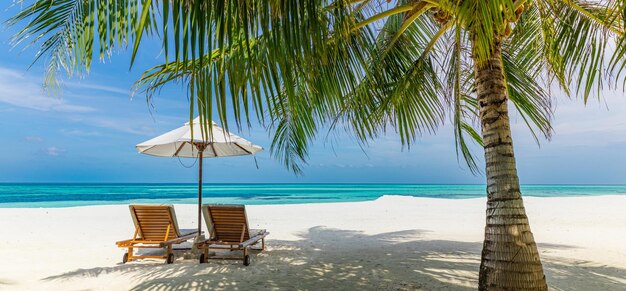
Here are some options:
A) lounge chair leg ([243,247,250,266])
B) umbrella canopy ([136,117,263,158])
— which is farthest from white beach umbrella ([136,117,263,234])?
lounge chair leg ([243,247,250,266])

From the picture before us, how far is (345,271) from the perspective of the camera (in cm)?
452

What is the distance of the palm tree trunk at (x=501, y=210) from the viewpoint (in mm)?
3064

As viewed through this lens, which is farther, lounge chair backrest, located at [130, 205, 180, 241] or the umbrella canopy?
the umbrella canopy

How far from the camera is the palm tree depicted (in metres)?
1.86

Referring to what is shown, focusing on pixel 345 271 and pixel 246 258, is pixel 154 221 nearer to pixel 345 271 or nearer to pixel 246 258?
pixel 246 258

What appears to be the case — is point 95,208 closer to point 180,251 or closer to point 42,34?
point 180,251

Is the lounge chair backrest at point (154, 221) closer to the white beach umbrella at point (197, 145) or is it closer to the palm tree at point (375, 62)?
the white beach umbrella at point (197, 145)

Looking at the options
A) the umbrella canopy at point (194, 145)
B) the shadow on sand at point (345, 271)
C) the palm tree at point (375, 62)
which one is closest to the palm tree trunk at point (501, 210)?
the palm tree at point (375, 62)

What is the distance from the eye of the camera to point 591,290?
12.2ft

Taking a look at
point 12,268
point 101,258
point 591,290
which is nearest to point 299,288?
point 591,290

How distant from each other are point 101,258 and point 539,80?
6.49 metres

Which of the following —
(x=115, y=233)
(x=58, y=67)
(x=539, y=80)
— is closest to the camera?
(x=58, y=67)

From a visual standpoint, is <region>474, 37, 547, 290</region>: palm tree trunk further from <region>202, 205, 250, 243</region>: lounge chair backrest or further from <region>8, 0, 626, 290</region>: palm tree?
<region>202, 205, 250, 243</region>: lounge chair backrest

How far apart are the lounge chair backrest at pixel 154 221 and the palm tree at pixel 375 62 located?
1741 millimetres
